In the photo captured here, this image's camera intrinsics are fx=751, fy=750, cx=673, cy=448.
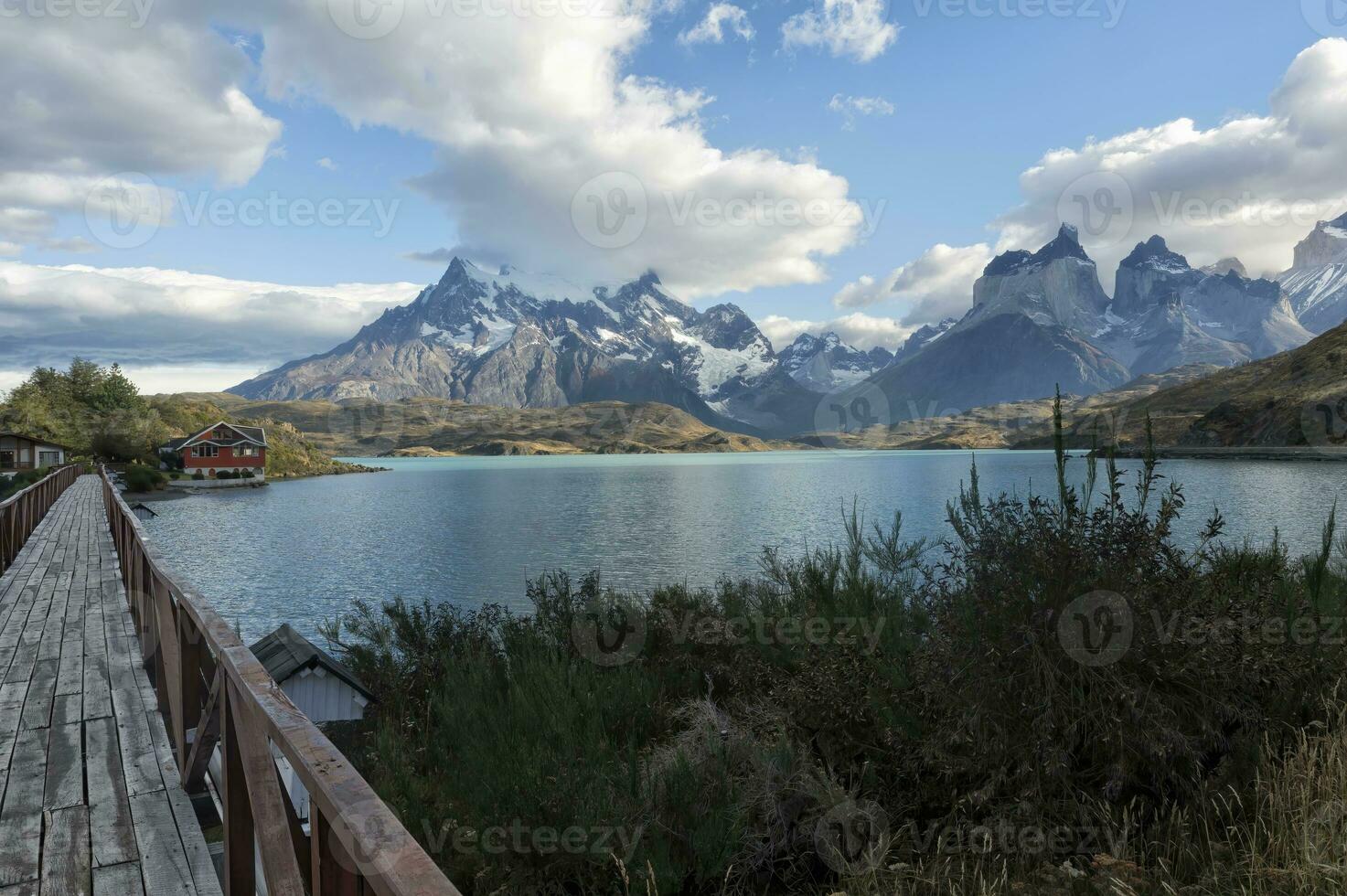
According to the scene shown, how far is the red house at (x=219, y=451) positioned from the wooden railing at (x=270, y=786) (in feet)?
322

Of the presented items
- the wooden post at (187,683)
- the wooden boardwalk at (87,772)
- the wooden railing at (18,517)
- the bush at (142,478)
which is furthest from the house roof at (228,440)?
the wooden post at (187,683)

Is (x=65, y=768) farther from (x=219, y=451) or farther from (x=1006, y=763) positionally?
(x=219, y=451)

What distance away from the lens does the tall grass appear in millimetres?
4750

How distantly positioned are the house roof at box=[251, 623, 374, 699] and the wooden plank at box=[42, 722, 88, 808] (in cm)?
447

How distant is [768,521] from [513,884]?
130 ft

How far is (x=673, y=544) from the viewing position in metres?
35.4

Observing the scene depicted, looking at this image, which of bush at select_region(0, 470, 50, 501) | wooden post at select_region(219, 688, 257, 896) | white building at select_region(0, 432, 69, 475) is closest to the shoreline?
wooden post at select_region(219, 688, 257, 896)

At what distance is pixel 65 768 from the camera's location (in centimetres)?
507

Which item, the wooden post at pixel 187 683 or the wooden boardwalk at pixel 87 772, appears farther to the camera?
the wooden post at pixel 187 683

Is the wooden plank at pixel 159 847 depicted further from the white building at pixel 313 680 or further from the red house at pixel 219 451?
the red house at pixel 219 451

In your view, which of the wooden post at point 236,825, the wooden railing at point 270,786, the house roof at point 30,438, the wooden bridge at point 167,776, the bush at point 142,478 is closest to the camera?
the wooden railing at point 270,786

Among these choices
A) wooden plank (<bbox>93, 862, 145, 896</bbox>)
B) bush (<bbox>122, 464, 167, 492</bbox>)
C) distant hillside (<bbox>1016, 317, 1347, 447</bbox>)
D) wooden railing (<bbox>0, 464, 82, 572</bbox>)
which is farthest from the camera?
distant hillside (<bbox>1016, 317, 1347, 447</bbox>)

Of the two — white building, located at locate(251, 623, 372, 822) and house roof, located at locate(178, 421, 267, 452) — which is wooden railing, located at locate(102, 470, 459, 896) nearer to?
white building, located at locate(251, 623, 372, 822)

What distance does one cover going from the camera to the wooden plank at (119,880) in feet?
12.0
